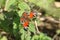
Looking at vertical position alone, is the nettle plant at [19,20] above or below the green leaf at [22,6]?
below

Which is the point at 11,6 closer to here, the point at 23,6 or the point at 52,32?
the point at 23,6

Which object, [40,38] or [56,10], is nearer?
[40,38]

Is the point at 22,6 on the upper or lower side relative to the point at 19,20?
upper

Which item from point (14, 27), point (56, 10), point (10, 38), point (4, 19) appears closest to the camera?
point (14, 27)

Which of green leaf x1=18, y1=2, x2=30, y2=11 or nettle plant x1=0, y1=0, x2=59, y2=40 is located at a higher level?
green leaf x1=18, y1=2, x2=30, y2=11

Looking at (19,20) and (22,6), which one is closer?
(22,6)

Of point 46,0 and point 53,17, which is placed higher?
point 46,0

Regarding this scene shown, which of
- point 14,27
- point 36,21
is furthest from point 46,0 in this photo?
point 14,27

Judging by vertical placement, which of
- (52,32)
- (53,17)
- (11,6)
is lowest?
(52,32)
